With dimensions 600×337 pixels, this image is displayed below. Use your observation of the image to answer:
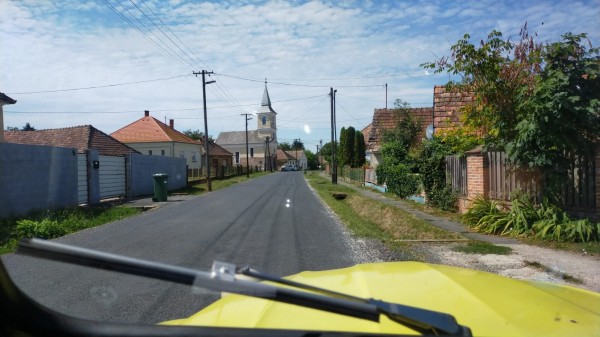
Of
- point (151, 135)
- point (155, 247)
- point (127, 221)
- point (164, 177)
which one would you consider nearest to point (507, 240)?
point (155, 247)

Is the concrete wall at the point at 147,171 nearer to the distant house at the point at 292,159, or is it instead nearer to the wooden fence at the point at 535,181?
the wooden fence at the point at 535,181

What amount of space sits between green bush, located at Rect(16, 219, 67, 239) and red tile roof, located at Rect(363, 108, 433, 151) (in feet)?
74.9

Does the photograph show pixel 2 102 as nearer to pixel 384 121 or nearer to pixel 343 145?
pixel 384 121

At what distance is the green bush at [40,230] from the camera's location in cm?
→ 1104

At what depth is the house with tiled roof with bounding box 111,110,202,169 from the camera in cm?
5828

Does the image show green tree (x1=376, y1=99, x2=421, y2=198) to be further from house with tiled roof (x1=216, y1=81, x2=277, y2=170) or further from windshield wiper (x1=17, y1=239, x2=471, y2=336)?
house with tiled roof (x1=216, y1=81, x2=277, y2=170)

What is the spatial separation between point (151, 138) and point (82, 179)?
40.8 metres

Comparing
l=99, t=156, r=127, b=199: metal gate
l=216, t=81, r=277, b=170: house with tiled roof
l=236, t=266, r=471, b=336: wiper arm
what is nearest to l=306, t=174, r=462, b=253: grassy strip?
l=236, t=266, r=471, b=336: wiper arm

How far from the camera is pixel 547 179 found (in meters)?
10.6

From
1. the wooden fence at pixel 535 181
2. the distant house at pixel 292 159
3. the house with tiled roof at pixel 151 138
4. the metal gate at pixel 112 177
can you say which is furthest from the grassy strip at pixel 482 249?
the distant house at pixel 292 159

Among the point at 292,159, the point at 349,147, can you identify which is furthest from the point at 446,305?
the point at 292,159

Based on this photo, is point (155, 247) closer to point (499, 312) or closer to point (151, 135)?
point (499, 312)

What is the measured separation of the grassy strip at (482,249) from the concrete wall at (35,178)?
10.9 metres

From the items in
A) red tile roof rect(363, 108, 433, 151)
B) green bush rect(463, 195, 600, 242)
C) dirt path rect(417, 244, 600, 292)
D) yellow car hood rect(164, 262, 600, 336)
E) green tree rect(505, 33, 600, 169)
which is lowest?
dirt path rect(417, 244, 600, 292)
